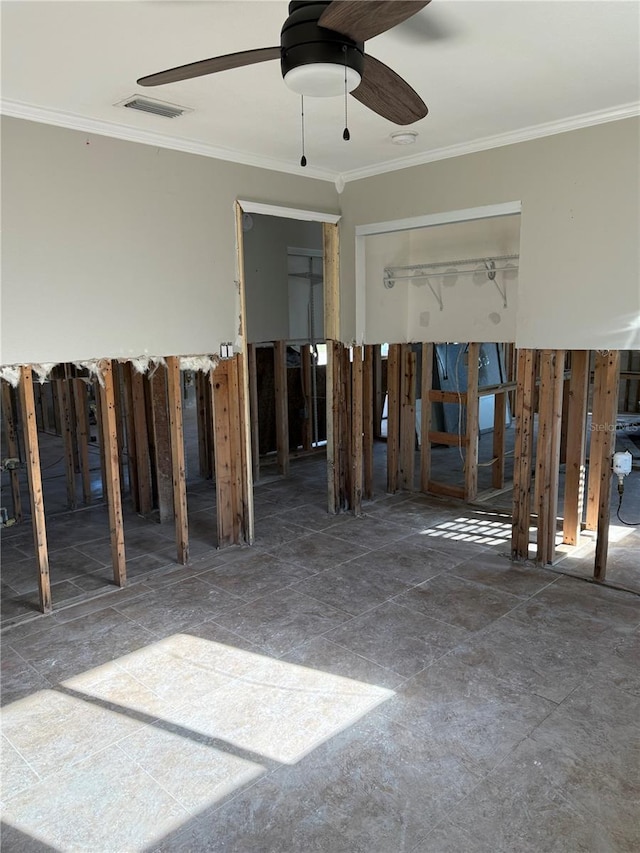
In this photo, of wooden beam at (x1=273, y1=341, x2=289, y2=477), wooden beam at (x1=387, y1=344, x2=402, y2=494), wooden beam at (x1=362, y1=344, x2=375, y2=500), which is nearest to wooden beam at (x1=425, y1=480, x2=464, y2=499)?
wooden beam at (x1=387, y1=344, x2=402, y2=494)

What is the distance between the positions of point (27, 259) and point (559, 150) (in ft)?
10.9

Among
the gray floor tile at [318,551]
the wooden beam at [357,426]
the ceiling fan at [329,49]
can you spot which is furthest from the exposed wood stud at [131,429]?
the ceiling fan at [329,49]

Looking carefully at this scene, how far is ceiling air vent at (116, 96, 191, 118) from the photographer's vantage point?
10.8 ft

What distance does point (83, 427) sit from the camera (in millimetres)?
5945

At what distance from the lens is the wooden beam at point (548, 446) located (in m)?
4.10

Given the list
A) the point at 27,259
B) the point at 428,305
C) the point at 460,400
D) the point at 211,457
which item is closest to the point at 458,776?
the point at 27,259

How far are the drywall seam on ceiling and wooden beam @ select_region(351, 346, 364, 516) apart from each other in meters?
1.51

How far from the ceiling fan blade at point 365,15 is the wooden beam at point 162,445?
158 inches

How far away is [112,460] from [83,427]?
7.17 ft

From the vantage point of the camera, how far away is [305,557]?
460 centimetres

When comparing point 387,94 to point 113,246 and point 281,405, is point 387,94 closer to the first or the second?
point 113,246

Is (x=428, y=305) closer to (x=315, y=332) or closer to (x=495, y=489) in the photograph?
(x=495, y=489)

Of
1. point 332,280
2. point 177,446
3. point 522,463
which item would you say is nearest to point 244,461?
point 177,446

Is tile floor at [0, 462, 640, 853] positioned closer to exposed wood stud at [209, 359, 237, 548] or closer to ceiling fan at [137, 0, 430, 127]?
exposed wood stud at [209, 359, 237, 548]
